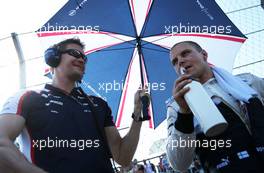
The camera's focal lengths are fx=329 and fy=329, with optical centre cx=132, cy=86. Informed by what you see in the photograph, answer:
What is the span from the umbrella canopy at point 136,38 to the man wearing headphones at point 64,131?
6.17 ft

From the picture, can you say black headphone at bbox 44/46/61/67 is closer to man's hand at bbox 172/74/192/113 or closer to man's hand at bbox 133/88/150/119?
man's hand at bbox 133/88/150/119

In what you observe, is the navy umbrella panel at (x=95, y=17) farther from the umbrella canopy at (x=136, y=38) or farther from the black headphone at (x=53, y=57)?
the black headphone at (x=53, y=57)

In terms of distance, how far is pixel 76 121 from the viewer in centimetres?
217

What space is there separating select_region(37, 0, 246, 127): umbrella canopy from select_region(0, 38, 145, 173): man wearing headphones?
1.88m

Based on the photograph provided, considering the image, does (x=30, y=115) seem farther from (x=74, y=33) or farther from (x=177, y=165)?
(x=74, y=33)

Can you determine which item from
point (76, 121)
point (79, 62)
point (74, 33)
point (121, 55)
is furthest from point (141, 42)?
point (76, 121)

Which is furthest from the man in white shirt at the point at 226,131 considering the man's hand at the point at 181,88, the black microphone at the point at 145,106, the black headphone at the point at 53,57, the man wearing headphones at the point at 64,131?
the black headphone at the point at 53,57

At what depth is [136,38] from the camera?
199 inches

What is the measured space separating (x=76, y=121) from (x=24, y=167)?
74 cm

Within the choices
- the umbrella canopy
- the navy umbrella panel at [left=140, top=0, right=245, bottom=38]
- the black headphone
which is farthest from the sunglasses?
the navy umbrella panel at [left=140, top=0, right=245, bottom=38]

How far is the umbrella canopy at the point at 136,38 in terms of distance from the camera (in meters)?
4.38

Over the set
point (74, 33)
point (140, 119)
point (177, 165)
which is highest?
point (74, 33)

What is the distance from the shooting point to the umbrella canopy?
14.4 feet

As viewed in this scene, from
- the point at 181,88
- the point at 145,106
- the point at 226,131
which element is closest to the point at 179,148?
the point at 226,131
